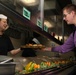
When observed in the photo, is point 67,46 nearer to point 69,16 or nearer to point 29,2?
point 69,16

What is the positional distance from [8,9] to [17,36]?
133cm

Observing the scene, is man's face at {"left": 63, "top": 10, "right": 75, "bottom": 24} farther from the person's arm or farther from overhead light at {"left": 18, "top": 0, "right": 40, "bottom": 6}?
overhead light at {"left": 18, "top": 0, "right": 40, "bottom": 6}

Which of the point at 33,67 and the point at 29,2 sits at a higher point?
the point at 29,2

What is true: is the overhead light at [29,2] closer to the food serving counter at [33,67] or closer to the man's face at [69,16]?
the man's face at [69,16]

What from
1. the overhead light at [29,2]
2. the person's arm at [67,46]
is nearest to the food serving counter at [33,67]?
the person's arm at [67,46]

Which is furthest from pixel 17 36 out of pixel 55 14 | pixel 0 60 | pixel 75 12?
pixel 55 14

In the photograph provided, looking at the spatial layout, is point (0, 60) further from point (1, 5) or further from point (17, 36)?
point (17, 36)

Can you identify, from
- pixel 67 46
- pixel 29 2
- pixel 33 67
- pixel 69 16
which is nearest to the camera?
pixel 33 67

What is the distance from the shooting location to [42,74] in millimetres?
2137

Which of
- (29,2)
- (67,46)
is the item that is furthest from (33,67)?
(29,2)

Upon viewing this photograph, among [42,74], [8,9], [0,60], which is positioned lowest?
[42,74]

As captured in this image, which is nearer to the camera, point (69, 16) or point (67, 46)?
point (69, 16)

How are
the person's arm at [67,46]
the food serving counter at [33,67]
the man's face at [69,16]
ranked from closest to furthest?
the food serving counter at [33,67] → the man's face at [69,16] → the person's arm at [67,46]

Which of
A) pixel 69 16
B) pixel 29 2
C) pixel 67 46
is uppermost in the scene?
pixel 29 2
